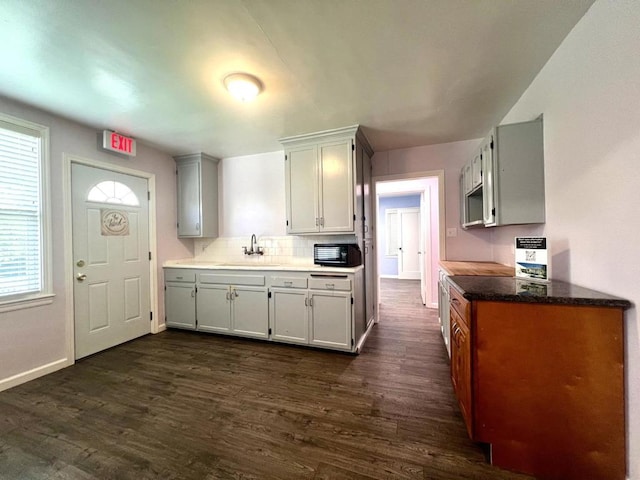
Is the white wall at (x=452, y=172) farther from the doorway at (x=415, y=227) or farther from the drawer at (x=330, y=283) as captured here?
the drawer at (x=330, y=283)

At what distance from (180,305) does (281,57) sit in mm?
3245

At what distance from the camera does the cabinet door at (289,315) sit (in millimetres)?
2834

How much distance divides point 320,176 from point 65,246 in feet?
9.21

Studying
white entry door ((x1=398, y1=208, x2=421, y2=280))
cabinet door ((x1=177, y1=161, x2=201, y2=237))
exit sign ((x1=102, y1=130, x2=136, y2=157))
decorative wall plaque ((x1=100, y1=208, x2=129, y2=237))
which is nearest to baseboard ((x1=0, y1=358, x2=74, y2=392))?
decorative wall plaque ((x1=100, y1=208, x2=129, y2=237))

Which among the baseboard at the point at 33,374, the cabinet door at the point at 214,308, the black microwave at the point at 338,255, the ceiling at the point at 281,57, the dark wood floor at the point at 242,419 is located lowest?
the dark wood floor at the point at 242,419

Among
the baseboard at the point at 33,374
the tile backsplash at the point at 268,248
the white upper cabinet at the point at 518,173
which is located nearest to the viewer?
the white upper cabinet at the point at 518,173

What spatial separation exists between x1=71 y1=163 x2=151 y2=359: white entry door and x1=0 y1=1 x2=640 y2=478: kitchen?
140 mm

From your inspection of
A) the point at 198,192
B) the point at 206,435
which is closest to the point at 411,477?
the point at 206,435

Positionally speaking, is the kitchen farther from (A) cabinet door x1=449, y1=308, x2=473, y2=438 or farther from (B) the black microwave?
(B) the black microwave

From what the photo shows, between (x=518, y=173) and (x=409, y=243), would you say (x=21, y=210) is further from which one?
(x=409, y=243)

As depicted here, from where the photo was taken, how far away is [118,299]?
3035mm

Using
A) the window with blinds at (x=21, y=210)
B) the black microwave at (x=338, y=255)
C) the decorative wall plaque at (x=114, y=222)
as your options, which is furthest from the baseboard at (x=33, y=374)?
the black microwave at (x=338, y=255)

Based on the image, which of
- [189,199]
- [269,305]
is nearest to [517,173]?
[269,305]

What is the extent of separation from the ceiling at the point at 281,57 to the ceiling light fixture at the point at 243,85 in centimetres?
6
